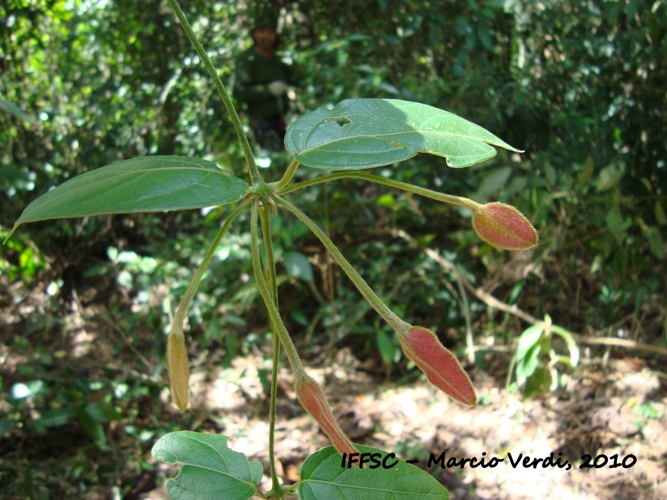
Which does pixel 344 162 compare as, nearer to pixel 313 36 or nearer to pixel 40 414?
pixel 40 414

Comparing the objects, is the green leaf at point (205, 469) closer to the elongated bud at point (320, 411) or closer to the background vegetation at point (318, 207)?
the elongated bud at point (320, 411)

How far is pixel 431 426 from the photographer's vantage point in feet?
7.04

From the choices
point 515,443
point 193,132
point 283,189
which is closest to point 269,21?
point 193,132

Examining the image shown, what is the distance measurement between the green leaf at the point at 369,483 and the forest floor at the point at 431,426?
113 centimetres

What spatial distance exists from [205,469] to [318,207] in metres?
1.87

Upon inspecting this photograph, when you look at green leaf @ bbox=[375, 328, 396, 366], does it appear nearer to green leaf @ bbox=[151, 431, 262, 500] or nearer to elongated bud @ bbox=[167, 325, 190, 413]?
green leaf @ bbox=[151, 431, 262, 500]

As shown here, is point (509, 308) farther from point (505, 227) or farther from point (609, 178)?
point (505, 227)

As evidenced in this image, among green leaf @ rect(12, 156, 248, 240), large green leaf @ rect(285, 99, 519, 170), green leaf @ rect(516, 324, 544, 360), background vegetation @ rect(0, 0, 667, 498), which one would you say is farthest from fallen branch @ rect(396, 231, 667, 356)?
green leaf @ rect(12, 156, 248, 240)

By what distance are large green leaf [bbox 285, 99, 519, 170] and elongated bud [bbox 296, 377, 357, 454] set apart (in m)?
0.22

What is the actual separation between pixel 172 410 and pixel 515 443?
1.26 meters

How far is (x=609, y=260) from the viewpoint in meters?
2.29

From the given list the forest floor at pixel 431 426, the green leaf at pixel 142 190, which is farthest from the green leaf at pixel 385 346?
the green leaf at pixel 142 190

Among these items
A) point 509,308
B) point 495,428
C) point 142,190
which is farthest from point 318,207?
point 142,190

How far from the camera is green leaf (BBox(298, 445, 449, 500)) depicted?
0.73 m
